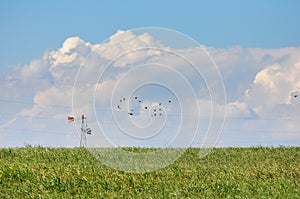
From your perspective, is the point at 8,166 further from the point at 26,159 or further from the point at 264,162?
the point at 264,162

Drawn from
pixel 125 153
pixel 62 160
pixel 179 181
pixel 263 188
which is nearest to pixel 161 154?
pixel 125 153

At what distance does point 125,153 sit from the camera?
2605 cm

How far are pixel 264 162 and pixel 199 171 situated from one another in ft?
14.9

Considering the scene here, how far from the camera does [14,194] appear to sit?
17.7 m

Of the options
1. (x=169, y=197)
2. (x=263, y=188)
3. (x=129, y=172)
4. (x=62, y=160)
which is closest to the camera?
(x=169, y=197)

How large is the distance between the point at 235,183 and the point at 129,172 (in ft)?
11.6

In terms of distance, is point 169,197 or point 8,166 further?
point 8,166

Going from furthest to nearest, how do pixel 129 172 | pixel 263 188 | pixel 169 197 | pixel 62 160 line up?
pixel 62 160 < pixel 129 172 < pixel 263 188 < pixel 169 197

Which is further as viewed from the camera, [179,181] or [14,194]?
[179,181]

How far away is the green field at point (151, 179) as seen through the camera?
17562mm

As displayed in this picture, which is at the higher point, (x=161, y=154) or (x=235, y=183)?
(x=161, y=154)

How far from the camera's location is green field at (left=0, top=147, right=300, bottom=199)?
17.6m

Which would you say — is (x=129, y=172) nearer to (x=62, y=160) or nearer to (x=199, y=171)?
(x=199, y=171)

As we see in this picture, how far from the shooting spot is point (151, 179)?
19359 millimetres
